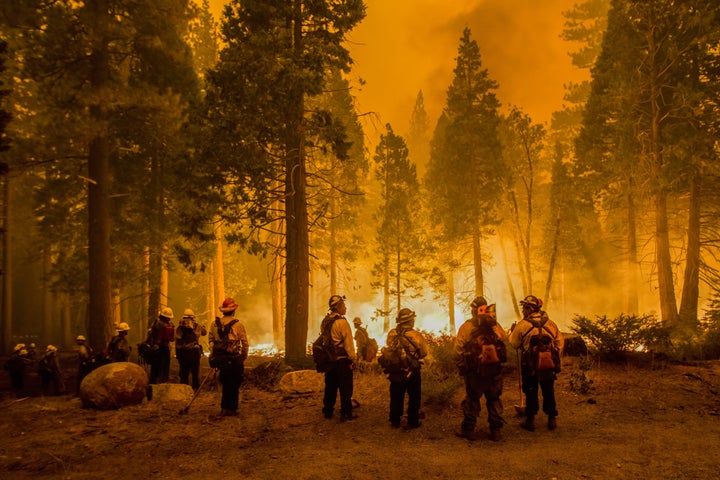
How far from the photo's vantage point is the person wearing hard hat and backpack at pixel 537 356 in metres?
6.29

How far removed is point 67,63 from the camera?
469 inches

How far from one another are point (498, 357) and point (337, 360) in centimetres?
271

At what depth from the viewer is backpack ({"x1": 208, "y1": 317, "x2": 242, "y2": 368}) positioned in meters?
7.44

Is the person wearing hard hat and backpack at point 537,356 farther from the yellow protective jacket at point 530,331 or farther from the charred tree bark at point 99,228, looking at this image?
the charred tree bark at point 99,228

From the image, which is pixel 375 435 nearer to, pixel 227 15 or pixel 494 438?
pixel 494 438

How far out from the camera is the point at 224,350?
7.49 meters

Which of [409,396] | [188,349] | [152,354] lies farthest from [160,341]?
[409,396]

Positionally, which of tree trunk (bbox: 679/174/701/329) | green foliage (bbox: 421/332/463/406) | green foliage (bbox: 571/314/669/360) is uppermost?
tree trunk (bbox: 679/174/701/329)

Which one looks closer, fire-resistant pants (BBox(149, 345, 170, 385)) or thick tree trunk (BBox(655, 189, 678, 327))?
fire-resistant pants (BBox(149, 345, 170, 385))

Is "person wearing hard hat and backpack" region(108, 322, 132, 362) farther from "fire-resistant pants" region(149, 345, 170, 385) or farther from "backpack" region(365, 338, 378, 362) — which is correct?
"backpack" region(365, 338, 378, 362)

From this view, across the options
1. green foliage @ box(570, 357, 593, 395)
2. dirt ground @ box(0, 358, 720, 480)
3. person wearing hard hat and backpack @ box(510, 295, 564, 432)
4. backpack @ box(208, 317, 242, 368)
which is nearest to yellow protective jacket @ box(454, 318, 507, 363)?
person wearing hard hat and backpack @ box(510, 295, 564, 432)

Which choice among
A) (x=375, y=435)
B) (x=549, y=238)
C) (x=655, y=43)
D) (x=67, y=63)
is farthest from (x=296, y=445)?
(x=549, y=238)

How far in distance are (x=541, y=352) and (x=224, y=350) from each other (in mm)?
5430

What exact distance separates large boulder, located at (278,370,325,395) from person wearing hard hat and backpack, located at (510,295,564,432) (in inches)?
186
